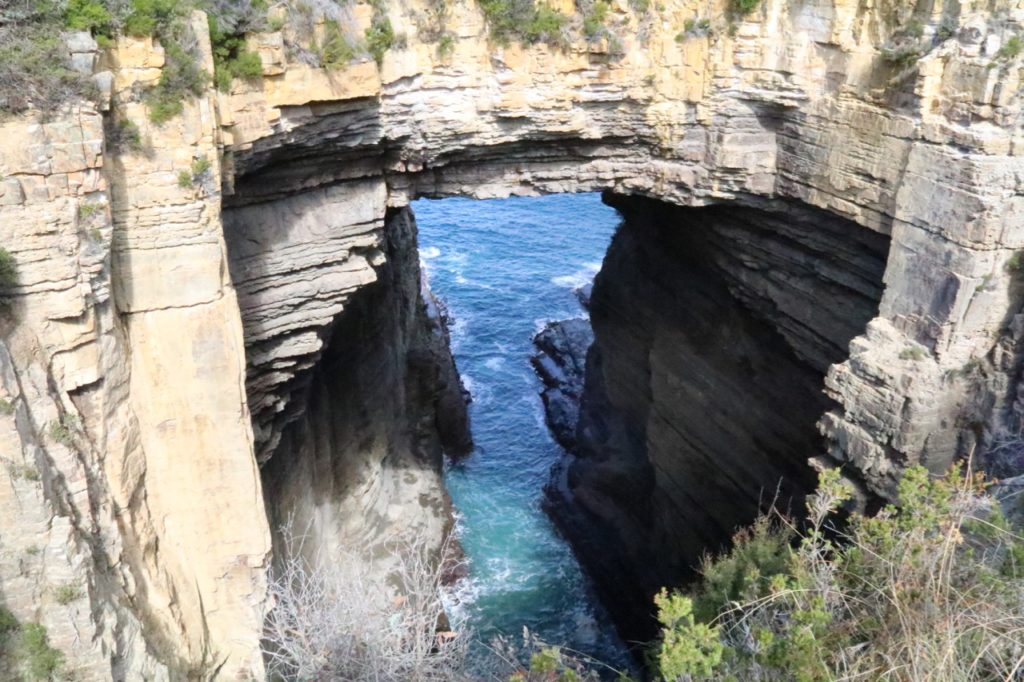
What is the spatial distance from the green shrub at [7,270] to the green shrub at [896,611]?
259 inches

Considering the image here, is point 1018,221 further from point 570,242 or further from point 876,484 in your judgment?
point 570,242

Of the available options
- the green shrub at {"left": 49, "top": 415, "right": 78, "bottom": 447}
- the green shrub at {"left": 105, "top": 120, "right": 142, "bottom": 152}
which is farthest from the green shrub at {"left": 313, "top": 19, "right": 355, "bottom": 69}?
the green shrub at {"left": 49, "top": 415, "right": 78, "bottom": 447}

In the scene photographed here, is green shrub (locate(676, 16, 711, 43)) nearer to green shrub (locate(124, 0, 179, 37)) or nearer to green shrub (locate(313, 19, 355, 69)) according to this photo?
green shrub (locate(313, 19, 355, 69))

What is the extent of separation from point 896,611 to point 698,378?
1168 centimetres

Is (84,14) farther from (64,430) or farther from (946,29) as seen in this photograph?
Result: (946,29)

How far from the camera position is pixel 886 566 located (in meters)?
7.31

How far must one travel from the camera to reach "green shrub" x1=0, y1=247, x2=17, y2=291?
25.5 ft

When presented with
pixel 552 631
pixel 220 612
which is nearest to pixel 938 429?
pixel 220 612

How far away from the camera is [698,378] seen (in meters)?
18.3

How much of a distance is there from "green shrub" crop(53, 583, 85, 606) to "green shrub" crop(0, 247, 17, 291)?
282cm

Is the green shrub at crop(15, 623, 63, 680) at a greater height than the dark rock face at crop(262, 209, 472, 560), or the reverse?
the green shrub at crop(15, 623, 63, 680)

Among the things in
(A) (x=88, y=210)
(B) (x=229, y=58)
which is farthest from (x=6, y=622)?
(B) (x=229, y=58)

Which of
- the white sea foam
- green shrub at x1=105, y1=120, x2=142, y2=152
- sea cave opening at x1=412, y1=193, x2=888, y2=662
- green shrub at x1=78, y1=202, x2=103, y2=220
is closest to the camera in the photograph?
green shrub at x1=78, y1=202, x2=103, y2=220

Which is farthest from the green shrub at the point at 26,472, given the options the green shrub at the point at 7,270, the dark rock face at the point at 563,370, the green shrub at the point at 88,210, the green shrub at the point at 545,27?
the dark rock face at the point at 563,370
